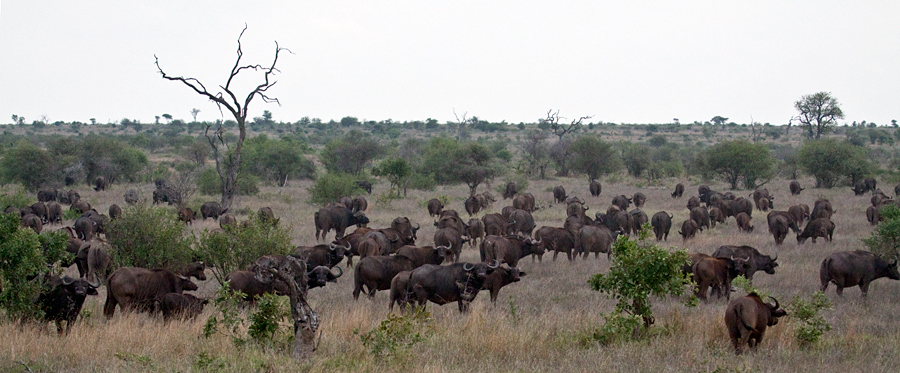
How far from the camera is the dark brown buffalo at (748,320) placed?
7898 mm

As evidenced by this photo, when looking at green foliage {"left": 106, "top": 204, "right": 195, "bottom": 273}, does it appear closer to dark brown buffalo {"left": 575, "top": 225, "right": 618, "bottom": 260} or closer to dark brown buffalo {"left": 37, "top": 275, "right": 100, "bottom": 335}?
dark brown buffalo {"left": 37, "top": 275, "right": 100, "bottom": 335}

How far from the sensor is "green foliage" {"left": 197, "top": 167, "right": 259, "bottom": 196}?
35.1 m

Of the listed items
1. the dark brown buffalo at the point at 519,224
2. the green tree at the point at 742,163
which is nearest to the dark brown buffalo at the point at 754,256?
the dark brown buffalo at the point at 519,224

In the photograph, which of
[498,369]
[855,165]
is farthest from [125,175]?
[855,165]

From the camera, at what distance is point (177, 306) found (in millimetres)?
9578

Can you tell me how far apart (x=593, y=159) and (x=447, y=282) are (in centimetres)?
3777

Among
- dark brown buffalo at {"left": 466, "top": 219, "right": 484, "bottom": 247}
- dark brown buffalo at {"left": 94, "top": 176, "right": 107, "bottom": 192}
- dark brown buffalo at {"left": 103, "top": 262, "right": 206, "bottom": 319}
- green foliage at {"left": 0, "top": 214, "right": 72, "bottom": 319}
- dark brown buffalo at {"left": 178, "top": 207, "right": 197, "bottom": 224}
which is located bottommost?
dark brown buffalo at {"left": 94, "top": 176, "right": 107, "bottom": 192}

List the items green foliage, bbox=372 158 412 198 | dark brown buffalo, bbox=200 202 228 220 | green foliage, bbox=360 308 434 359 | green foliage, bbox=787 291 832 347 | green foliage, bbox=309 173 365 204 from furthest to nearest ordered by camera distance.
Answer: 1. green foliage, bbox=372 158 412 198
2. green foliage, bbox=309 173 365 204
3. dark brown buffalo, bbox=200 202 228 220
4. green foliage, bbox=787 291 832 347
5. green foliage, bbox=360 308 434 359

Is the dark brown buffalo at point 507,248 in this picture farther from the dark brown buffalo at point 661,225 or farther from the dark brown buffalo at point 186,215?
the dark brown buffalo at point 186,215

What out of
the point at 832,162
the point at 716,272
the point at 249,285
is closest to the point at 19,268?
Result: the point at 249,285

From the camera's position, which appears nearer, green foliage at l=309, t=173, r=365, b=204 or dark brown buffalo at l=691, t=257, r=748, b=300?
dark brown buffalo at l=691, t=257, r=748, b=300

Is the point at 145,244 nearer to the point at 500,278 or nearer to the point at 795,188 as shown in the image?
the point at 500,278

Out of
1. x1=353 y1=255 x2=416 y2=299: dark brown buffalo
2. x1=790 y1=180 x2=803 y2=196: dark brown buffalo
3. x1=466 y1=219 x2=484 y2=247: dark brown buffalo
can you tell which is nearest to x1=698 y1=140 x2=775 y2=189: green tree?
x1=790 y1=180 x2=803 y2=196: dark brown buffalo

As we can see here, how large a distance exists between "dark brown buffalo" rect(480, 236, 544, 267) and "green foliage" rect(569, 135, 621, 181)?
106ft
